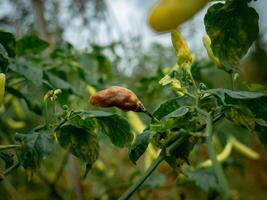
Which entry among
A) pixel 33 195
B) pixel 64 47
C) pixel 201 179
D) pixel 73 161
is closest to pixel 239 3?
pixel 201 179

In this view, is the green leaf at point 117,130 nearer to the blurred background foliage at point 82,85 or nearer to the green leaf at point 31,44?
the blurred background foliage at point 82,85

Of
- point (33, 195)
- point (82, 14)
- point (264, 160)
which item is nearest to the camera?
point (33, 195)

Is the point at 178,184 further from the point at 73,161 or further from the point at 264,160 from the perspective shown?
the point at 264,160

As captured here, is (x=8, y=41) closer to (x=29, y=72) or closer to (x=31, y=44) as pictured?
(x=29, y=72)

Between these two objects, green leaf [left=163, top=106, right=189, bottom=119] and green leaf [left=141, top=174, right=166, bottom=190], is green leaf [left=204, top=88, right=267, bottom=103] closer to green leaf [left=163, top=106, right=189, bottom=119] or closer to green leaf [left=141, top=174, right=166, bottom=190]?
green leaf [left=163, top=106, right=189, bottom=119]

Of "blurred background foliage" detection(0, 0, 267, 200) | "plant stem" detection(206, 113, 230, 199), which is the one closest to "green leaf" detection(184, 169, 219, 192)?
"blurred background foliage" detection(0, 0, 267, 200)

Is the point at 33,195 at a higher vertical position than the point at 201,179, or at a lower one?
lower

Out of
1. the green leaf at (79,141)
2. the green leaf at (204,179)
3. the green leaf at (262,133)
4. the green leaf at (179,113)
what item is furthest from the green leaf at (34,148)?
the green leaf at (204,179)


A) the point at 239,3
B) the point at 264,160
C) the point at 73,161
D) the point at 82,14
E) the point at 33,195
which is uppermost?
the point at 239,3
